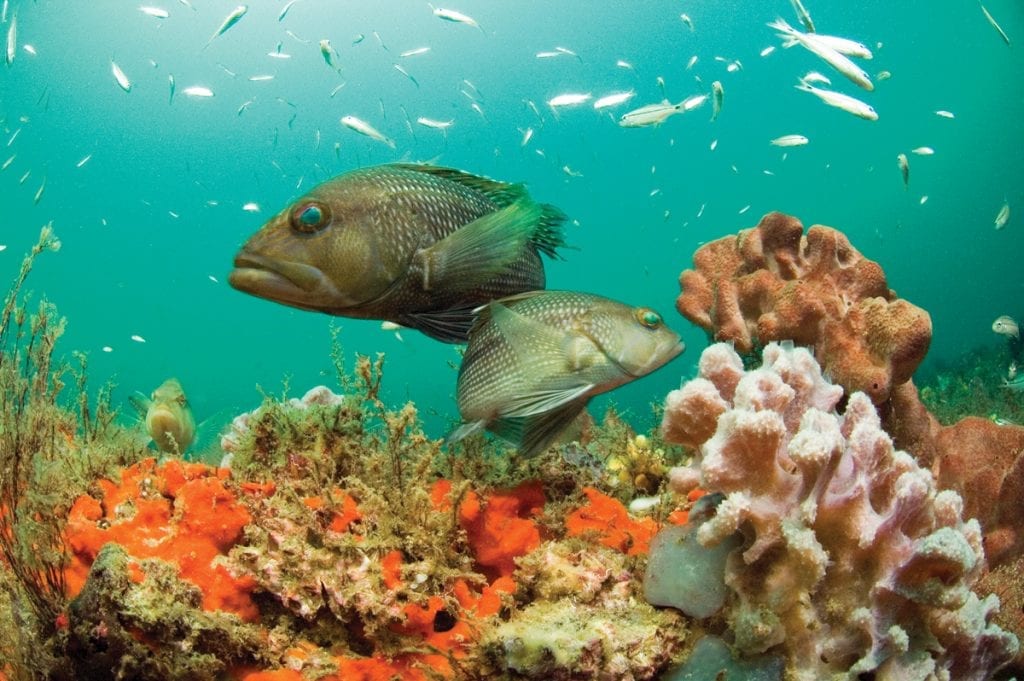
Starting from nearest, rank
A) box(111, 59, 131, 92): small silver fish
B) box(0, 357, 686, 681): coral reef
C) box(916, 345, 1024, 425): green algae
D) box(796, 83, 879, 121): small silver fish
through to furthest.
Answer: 1. box(0, 357, 686, 681): coral reef
2. box(796, 83, 879, 121): small silver fish
3. box(916, 345, 1024, 425): green algae
4. box(111, 59, 131, 92): small silver fish

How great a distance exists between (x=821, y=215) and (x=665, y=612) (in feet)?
342

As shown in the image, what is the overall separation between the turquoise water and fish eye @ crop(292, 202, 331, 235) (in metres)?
38.1

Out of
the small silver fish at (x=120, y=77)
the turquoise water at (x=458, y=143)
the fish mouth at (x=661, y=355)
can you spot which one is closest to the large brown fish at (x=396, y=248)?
the fish mouth at (x=661, y=355)

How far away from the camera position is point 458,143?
234 feet

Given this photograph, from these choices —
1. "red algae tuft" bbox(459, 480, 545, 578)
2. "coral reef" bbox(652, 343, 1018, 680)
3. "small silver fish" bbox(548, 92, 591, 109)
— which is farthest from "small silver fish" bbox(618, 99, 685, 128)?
"red algae tuft" bbox(459, 480, 545, 578)

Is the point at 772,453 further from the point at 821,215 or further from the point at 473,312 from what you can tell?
the point at 821,215

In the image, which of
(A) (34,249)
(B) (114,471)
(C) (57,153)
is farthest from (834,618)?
(C) (57,153)

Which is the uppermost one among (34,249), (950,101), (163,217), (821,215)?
(34,249)

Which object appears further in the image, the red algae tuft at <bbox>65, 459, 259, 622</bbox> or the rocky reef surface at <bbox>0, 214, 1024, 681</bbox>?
the red algae tuft at <bbox>65, 459, 259, 622</bbox>

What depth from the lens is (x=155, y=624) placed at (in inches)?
82.3

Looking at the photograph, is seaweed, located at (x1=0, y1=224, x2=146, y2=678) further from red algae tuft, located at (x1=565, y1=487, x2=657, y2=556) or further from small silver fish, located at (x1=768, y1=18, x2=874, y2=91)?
small silver fish, located at (x1=768, y1=18, x2=874, y2=91)

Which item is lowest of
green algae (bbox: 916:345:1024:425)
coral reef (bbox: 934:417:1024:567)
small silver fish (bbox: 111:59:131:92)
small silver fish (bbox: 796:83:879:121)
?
green algae (bbox: 916:345:1024:425)

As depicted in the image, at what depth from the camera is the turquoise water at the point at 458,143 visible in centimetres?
5188

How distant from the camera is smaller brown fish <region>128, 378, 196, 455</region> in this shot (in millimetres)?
4680
